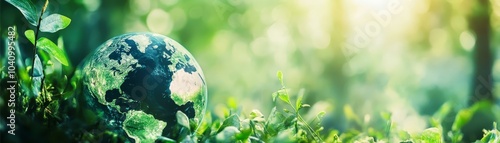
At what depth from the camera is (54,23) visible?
1.71 meters

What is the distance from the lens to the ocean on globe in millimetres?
1782

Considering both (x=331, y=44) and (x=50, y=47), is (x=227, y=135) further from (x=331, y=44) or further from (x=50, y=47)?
(x=331, y=44)

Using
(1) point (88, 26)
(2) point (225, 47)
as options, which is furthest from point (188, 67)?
(2) point (225, 47)

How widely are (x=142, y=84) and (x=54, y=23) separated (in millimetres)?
333

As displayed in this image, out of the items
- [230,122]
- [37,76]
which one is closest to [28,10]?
[37,76]

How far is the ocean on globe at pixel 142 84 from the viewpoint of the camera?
1.78 meters

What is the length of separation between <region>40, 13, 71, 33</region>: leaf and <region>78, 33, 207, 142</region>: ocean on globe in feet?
0.69

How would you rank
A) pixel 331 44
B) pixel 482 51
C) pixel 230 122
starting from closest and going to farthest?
1. pixel 230 122
2. pixel 482 51
3. pixel 331 44

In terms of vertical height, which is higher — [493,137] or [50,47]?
[50,47]

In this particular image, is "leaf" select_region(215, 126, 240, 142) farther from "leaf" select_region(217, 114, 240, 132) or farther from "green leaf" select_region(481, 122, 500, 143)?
"green leaf" select_region(481, 122, 500, 143)

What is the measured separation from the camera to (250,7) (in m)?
17.1

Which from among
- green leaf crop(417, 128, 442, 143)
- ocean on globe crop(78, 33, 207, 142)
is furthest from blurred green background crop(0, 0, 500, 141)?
green leaf crop(417, 128, 442, 143)

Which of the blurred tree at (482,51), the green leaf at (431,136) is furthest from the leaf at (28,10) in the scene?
the blurred tree at (482,51)

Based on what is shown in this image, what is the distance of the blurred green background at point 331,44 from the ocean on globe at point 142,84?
20.9ft
